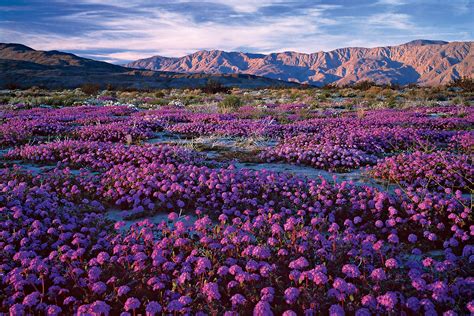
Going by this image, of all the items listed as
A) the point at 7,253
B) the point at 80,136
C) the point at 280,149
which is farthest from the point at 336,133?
the point at 7,253

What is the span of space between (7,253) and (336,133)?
830 cm

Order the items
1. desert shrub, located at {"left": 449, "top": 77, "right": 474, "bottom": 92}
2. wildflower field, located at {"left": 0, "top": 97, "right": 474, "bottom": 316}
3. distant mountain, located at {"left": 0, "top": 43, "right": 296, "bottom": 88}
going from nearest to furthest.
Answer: wildflower field, located at {"left": 0, "top": 97, "right": 474, "bottom": 316}
desert shrub, located at {"left": 449, "top": 77, "right": 474, "bottom": 92}
distant mountain, located at {"left": 0, "top": 43, "right": 296, "bottom": 88}

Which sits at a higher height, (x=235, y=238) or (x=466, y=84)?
(x=466, y=84)

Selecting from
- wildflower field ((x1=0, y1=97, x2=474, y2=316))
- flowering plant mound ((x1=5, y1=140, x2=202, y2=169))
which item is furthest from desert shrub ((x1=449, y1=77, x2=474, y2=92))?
flowering plant mound ((x1=5, y1=140, x2=202, y2=169))

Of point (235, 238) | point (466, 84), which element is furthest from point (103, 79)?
point (235, 238)

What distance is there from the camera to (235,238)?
399 cm

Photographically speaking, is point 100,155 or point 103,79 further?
point 103,79

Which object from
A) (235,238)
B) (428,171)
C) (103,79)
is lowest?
(235,238)

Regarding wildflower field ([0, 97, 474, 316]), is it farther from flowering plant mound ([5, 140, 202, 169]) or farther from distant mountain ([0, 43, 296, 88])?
distant mountain ([0, 43, 296, 88])

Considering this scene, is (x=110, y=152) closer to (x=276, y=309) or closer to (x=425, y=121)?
(x=276, y=309)

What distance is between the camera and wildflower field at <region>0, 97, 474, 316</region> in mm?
3260

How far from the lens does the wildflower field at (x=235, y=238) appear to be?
3260mm

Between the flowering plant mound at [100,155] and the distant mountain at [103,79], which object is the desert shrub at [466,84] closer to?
the flowering plant mound at [100,155]

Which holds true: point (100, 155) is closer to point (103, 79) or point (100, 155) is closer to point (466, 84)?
point (466, 84)
